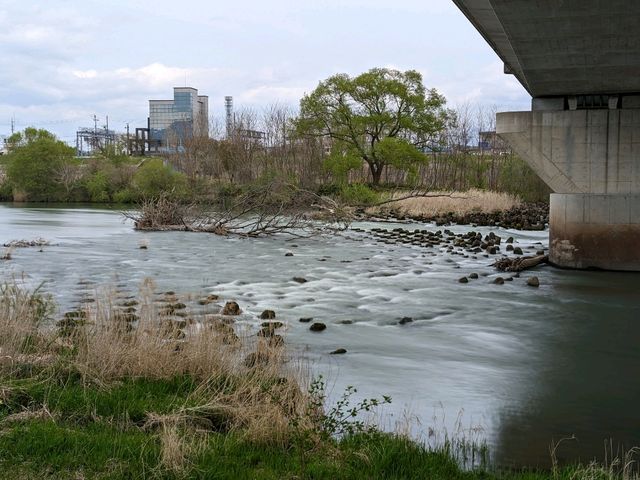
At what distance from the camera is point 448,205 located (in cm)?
4731

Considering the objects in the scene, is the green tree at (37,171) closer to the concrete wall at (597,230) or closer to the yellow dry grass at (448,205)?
the yellow dry grass at (448,205)

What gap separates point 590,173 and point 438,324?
1122 cm

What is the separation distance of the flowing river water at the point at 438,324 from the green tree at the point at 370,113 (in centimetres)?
4176

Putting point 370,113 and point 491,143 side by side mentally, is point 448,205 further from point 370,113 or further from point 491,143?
point 491,143

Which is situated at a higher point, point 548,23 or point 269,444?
point 548,23

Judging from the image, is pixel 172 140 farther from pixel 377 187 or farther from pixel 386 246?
pixel 386 246

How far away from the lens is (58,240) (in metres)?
31.4

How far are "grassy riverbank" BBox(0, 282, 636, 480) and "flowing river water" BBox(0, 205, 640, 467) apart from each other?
1.21 metres

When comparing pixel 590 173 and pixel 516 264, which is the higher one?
pixel 590 173

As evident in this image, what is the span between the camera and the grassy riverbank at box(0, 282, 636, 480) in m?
5.57

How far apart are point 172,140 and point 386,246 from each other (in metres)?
77.1

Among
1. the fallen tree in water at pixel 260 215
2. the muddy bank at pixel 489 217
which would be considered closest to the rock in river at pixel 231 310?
the fallen tree in water at pixel 260 215

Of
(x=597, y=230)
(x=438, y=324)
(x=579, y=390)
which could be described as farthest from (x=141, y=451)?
(x=597, y=230)

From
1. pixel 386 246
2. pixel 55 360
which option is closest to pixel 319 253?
pixel 386 246
